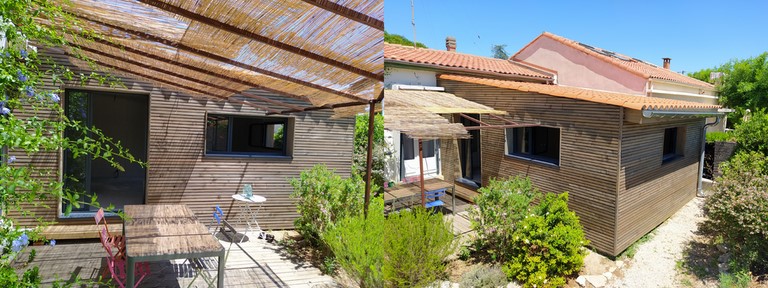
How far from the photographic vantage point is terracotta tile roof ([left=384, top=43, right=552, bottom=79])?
9.54 ft

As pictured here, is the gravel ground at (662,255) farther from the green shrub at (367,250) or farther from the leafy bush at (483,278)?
the green shrub at (367,250)

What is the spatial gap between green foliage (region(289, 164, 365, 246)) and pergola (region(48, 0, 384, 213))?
5.75 feet

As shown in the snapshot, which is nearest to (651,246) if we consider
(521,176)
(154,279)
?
(521,176)

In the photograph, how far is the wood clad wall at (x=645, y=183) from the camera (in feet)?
16.8

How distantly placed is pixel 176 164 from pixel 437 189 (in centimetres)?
204

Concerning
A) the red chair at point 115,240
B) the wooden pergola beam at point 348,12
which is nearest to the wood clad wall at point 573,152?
the wooden pergola beam at point 348,12

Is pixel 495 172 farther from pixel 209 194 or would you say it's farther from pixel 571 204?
pixel 209 194

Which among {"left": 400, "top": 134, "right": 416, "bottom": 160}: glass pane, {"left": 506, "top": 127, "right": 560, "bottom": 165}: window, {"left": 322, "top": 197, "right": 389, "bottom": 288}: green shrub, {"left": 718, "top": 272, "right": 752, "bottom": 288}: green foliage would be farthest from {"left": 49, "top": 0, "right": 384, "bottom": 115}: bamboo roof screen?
{"left": 718, "top": 272, "right": 752, "bottom": 288}: green foliage

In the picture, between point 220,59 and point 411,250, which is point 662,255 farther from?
point 220,59

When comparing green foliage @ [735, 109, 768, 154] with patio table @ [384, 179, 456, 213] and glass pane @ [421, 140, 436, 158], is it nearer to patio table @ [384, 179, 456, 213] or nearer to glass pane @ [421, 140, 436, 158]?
glass pane @ [421, 140, 436, 158]

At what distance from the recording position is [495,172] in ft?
17.0

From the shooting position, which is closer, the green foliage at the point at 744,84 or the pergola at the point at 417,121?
the pergola at the point at 417,121

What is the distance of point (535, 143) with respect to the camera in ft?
18.4

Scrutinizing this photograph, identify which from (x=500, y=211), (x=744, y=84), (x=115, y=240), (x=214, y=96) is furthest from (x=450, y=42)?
(x=744, y=84)
